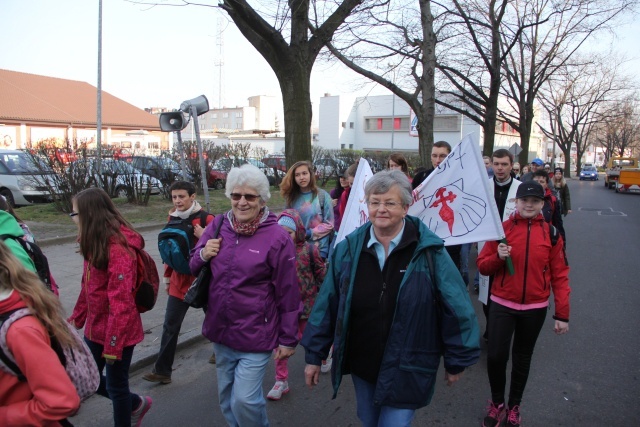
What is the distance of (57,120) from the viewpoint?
141 ft

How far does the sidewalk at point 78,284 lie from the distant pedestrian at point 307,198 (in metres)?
1.94

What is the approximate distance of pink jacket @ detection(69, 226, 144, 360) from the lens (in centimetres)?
294

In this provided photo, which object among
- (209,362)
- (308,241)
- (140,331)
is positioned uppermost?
(308,241)

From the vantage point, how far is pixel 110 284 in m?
2.95

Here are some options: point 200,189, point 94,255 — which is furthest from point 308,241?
point 200,189

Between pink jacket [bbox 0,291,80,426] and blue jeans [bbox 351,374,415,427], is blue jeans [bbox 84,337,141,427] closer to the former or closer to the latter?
pink jacket [bbox 0,291,80,426]

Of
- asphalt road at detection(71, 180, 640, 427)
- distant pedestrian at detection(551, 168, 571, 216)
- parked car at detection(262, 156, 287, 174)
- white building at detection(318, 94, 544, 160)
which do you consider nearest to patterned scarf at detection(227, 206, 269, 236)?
asphalt road at detection(71, 180, 640, 427)

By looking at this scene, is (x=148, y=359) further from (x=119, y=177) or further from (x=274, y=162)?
(x=274, y=162)

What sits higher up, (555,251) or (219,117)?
(219,117)

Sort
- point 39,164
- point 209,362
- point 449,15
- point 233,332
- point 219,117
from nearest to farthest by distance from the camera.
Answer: point 233,332, point 209,362, point 39,164, point 449,15, point 219,117

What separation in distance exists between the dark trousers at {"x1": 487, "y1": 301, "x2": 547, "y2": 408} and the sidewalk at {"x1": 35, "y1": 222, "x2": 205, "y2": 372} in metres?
3.07

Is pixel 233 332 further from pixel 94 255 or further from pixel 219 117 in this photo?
pixel 219 117

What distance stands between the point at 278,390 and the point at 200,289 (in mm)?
1542

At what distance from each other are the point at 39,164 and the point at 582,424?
12099 mm
